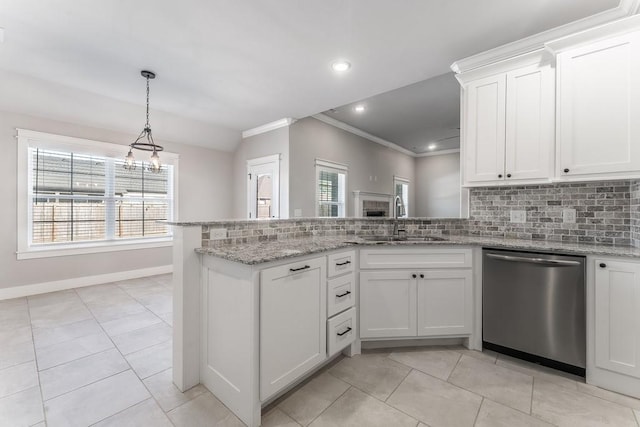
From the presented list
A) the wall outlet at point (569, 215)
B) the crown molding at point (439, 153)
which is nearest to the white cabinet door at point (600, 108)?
the wall outlet at point (569, 215)

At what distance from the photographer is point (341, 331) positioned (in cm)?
201

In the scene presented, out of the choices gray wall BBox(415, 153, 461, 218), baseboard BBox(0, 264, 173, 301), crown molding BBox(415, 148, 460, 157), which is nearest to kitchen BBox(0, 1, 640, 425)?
baseboard BBox(0, 264, 173, 301)

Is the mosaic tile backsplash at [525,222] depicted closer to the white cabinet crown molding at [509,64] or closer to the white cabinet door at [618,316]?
the white cabinet door at [618,316]

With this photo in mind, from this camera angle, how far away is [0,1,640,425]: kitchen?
5.06 feet

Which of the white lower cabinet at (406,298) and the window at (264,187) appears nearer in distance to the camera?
the white lower cabinet at (406,298)

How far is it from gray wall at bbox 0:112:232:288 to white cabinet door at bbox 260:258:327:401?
4030mm

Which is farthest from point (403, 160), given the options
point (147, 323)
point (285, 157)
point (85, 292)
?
point (85, 292)

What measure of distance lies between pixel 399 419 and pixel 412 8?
2648 millimetres

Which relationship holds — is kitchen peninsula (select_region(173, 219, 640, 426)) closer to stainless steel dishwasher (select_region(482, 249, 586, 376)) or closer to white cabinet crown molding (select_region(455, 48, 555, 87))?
stainless steel dishwasher (select_region(482, 249, 586, 376))

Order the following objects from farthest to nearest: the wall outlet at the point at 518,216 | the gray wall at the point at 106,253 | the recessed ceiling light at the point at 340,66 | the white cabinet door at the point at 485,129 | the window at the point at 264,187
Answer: the window at the point at 264,187
the gray wall at the point at 106,253
the recessed ceiling light at the point at 340,66
the wall outlet at the point at 518,216
the white cabinet door at the point at 485,129

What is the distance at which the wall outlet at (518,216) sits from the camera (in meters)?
2.45

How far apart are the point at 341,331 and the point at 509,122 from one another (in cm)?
218

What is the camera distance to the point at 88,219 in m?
4.17

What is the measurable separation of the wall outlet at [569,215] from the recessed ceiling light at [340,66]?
2.35m
